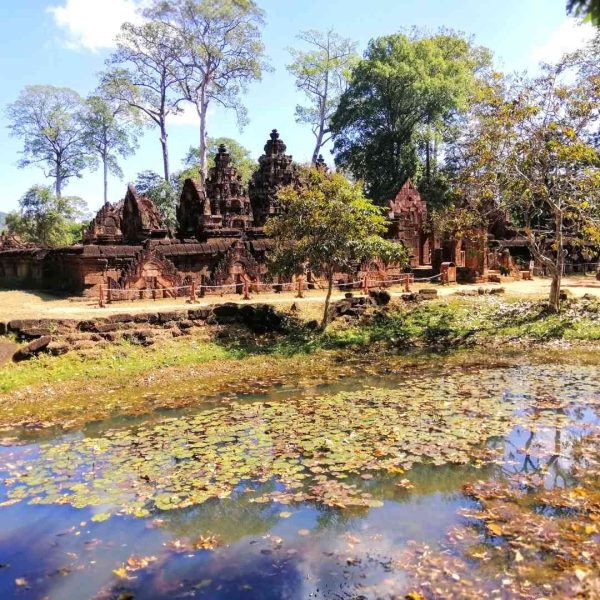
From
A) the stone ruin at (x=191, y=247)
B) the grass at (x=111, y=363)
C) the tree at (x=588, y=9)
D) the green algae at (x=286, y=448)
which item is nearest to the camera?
the tree at (x=588, y=9)

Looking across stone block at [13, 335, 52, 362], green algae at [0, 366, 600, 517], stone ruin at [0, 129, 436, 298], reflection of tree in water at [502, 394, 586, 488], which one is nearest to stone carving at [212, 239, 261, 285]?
stone ruin at [0, 129, 436, 298]

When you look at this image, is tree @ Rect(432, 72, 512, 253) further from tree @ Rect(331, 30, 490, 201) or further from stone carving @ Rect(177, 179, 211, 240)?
tree @ Rect(331, 30, 490, 201)

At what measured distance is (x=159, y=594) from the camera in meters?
4.93

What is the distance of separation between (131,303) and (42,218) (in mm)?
30247

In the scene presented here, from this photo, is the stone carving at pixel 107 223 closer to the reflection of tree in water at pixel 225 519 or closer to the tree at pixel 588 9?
the reflection of tree in water at pixel 225 519

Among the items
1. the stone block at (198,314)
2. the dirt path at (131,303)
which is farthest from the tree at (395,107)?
the stone block at (198,314)

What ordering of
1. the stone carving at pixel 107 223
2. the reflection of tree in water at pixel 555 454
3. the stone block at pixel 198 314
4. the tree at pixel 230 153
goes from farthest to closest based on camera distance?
the tree at pixel 230 153, the stone carving at pixel 107 223, the stone block at pixel 198 314, the reflection of tree in water at pixel 555 454

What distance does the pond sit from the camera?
514 cm

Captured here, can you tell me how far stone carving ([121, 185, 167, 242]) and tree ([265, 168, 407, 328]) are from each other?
25.4 ft

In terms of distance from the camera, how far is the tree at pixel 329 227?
663 inches

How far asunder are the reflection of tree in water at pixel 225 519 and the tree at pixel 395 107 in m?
33.2

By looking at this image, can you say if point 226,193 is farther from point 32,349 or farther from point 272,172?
point 32,349

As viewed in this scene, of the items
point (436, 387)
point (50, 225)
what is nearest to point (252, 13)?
point (50, 225)

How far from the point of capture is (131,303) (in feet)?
61.4
